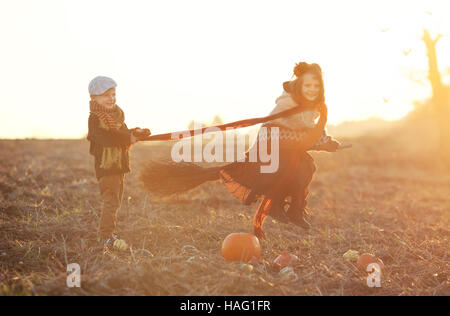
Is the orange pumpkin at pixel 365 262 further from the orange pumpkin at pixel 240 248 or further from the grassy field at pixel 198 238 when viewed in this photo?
the orange pumpkin at pixel 240 248

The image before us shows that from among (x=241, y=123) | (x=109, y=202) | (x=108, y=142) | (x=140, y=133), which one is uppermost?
(x=241, y=123)

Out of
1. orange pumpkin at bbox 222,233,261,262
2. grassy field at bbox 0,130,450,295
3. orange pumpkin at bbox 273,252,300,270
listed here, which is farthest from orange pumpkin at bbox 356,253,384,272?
orange pumpkin at bbox 222,233,261,262

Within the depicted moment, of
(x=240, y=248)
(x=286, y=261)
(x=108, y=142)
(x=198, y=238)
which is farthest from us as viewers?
(x=198, y=238)

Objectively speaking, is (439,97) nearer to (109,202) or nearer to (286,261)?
(286,261)

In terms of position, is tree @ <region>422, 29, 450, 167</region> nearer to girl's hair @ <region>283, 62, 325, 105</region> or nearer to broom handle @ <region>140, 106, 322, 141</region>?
girl's hair @ <region>283, 62, 325, 105</region>

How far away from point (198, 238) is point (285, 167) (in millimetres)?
1490

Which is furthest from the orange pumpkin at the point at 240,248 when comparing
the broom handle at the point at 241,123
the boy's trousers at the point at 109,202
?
the boy's trousers at the point at 109,202

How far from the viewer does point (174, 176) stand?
4.82 meters

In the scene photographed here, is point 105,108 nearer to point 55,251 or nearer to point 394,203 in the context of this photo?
Result: point 55,251

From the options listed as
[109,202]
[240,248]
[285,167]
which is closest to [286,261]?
[240,248]

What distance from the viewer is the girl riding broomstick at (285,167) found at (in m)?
4.61

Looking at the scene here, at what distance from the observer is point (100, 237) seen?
495 centimetres

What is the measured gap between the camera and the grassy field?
3.46 metres

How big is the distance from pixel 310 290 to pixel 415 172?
1248 cm
